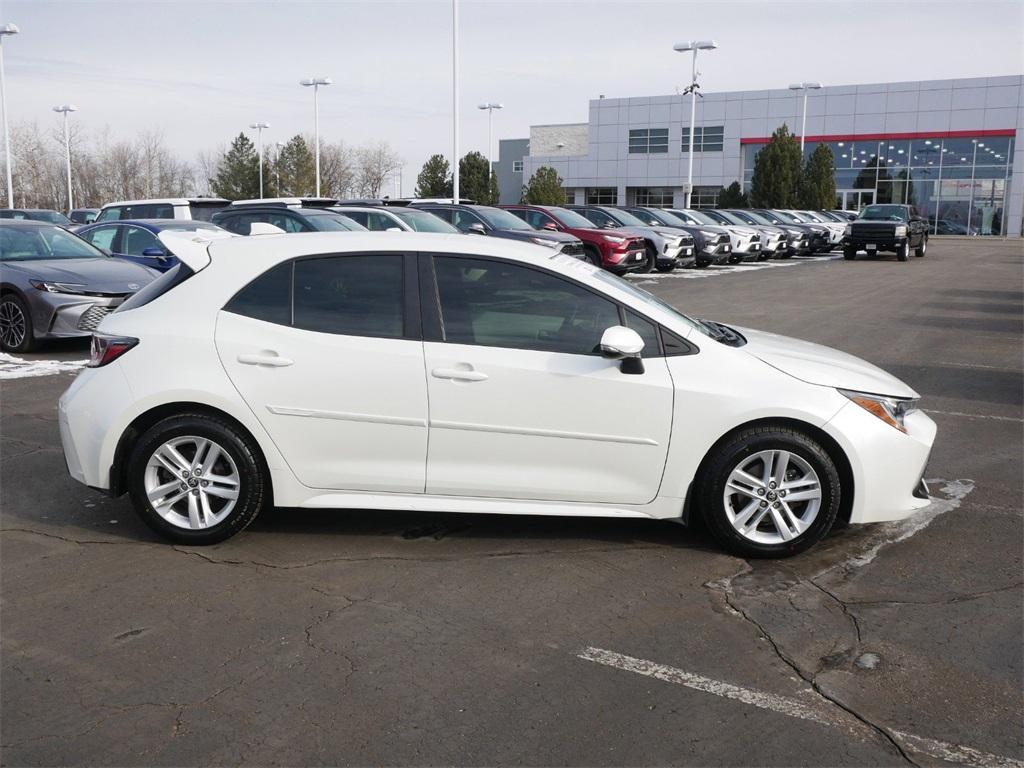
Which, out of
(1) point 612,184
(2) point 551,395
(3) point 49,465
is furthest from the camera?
(1) point 612,184

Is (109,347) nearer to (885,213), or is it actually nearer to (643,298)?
(643,298)

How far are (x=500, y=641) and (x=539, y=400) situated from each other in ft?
4.32

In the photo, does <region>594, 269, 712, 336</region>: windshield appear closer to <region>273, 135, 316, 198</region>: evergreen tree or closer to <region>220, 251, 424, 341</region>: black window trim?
<region>220, 251, 424, 341</region>: black window trim

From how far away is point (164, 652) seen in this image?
4070 mm

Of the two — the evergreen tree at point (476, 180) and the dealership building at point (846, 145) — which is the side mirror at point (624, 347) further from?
the dealership building at point (846, 145)

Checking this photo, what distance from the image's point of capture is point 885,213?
34.9 m

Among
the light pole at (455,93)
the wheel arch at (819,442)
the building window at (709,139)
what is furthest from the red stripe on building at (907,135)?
the wheel arch at (819,442)

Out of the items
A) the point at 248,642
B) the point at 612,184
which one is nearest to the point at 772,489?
the point at 248,642

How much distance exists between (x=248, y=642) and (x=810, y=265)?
30.6 metres

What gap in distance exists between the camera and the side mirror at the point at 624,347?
4898mm

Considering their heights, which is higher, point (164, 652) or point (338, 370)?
point (338, 370)

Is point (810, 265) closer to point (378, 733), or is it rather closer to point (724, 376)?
point (724, 376)

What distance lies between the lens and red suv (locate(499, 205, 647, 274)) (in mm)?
23359

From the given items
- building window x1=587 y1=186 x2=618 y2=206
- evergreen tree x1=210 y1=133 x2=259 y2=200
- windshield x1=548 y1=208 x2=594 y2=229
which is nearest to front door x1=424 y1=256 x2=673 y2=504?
windshield x1=548 y1=208 x2=594 y2=229
